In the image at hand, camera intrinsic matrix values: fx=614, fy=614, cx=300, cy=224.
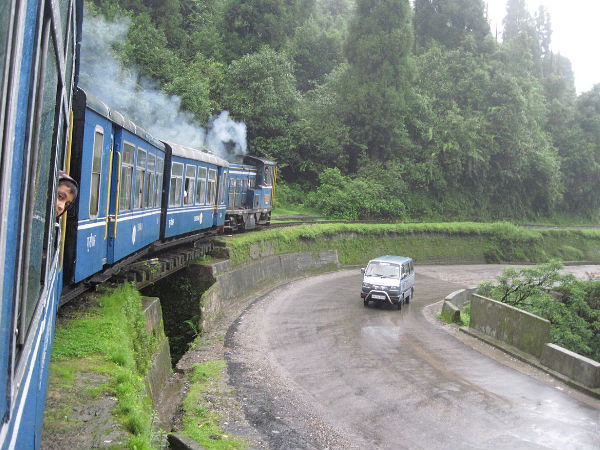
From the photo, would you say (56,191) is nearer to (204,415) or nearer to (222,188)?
(204,415)

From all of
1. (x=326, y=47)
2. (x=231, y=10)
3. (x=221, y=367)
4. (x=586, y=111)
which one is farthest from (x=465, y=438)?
(x=586, y=111)

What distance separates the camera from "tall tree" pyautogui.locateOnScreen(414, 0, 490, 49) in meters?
53.8

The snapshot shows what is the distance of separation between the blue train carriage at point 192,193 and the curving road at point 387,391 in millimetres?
3381

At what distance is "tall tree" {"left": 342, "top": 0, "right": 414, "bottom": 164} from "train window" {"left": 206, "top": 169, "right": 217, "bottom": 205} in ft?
77.3

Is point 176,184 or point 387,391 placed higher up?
point 176,184

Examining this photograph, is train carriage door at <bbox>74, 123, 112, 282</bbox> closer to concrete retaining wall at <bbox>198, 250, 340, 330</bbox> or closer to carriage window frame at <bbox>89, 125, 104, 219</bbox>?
carriage window frame at <bbox>89, 125, 104, 219</bbox>

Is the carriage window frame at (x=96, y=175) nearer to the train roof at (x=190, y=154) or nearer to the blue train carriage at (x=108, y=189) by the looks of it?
the blue train carriage at (x=108, y=189)

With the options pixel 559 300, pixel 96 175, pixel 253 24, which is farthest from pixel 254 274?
pixel 253 24

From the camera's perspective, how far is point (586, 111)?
187 feet

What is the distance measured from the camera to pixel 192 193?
59.6ft

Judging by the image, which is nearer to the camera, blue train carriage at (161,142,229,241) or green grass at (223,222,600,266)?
blue train carriage at (161,142,229,241)

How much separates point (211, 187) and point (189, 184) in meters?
2.95

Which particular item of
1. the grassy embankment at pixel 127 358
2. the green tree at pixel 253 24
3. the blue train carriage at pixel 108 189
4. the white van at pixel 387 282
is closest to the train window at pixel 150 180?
the blue train carriage at pixel 108 189

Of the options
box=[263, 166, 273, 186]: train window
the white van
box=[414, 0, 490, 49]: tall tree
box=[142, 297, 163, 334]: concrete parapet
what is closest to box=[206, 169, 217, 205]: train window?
the white van
